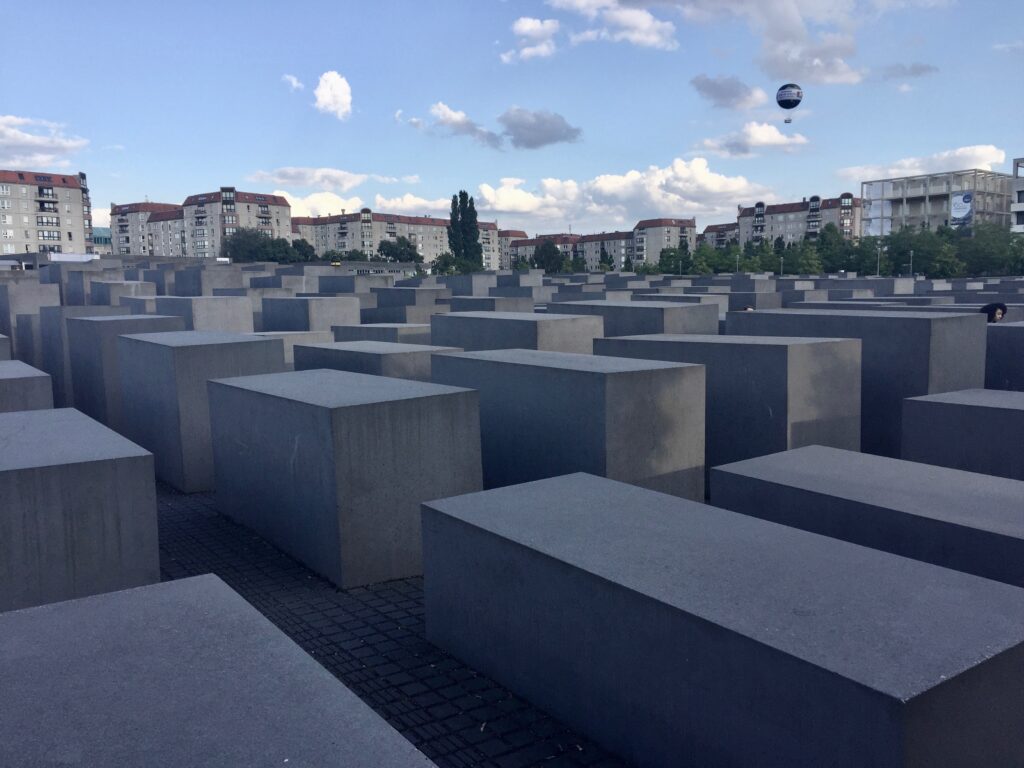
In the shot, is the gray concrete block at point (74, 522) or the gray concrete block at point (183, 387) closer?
the gray concrete block at point (74, 522)

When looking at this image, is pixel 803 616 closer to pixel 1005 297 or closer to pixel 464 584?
pixel 464 584

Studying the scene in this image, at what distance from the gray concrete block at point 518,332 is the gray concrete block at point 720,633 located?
6.18 m

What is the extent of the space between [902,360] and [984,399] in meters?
1.94

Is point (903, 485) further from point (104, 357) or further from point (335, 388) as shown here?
point (104, 357)

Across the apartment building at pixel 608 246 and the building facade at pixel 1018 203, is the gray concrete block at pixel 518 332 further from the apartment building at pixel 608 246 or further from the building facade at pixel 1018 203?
the apartment building at pixel 608 246

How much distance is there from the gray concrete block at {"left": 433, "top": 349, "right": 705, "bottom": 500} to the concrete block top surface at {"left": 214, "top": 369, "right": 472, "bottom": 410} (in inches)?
38.2

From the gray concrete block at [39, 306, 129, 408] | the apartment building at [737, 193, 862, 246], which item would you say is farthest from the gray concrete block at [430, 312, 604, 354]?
the apartment building at [737, 193, 862, 246]

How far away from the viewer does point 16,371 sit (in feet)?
34.4

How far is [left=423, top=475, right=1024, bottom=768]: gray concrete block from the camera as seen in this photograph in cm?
352

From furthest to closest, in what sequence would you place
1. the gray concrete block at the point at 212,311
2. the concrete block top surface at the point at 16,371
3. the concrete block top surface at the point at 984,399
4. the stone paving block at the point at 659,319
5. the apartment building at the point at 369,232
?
the apartment building at the point at 369,232, the gray concrete block at the point at 212,311, the stone paving block at the point at 659,319, the concrete block top surface at the point at 16,371, the concrete block top surface at the point at 984,399

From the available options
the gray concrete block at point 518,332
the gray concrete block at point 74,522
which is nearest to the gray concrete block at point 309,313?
the gray concrete block at point 518,332

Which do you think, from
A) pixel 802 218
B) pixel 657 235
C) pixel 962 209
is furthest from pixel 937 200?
pixel 657 235

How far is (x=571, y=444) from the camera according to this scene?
8391 millimetres

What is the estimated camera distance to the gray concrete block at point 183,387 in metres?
10.3
